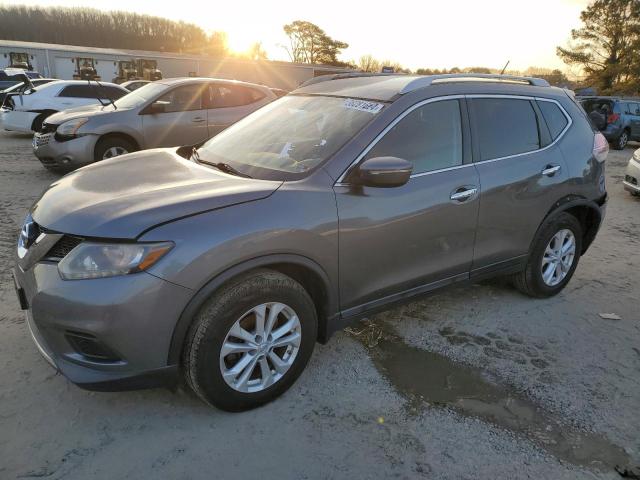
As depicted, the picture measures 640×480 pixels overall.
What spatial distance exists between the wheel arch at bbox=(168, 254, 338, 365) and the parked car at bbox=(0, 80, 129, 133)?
434 inches

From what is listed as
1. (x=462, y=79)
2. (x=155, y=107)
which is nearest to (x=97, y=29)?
(x=155, y=107)

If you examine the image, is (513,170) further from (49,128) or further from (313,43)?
(313,43)

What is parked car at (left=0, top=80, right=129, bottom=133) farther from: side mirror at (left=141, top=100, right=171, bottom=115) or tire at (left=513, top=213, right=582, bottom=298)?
tire at (left=513, top=213, right=582, bottom=298)

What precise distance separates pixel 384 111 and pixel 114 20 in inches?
3646

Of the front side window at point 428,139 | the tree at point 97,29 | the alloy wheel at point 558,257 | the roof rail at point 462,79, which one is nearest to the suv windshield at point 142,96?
the roof rail at point 462,79

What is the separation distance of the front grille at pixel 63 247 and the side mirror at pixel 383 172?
1450 mm

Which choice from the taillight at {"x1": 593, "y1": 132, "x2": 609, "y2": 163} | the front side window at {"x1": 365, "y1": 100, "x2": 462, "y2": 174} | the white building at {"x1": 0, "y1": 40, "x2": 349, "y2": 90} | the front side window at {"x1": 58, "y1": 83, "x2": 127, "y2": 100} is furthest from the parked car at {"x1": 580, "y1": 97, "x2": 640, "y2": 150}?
the white building at {"x1": 0, "y1": 40, "x2": 349, "y2": 90}

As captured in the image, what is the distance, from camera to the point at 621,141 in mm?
16391

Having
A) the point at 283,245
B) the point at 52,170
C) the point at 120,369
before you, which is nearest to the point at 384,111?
the point at 283,245

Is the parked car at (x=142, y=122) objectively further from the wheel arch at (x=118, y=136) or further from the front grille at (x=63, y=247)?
the front grille at (x=63, y=247)

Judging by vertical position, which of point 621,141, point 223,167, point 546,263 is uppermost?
point 223,167

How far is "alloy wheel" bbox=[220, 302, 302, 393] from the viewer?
2.47m

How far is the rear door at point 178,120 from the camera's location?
7.78 metres

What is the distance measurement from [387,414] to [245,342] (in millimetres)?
871
